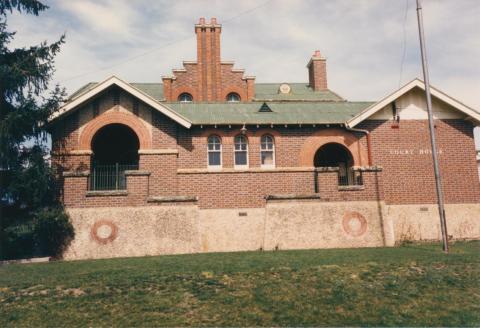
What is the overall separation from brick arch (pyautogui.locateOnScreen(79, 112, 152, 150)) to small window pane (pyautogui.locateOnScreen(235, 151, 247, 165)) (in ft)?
13.1

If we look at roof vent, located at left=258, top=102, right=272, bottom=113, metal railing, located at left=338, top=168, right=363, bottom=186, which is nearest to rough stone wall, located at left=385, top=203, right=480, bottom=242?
metal railing, located at left=338, top=168, right=363, bottom=186

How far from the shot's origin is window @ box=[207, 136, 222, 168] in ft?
58.4

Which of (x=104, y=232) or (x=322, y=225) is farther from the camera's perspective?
(x=322, y=225)

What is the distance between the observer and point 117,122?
16.7 metres

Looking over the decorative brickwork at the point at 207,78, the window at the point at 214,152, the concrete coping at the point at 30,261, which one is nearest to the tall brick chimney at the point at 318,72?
the decorative brickwork at the point at 207,78

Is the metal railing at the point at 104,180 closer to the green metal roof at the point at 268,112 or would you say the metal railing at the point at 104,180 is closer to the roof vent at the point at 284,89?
the green metal roof at the point at 268,112

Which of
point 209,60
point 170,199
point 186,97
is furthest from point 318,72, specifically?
point 170,199

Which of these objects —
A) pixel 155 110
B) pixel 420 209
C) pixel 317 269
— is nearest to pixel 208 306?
pixel 317 269

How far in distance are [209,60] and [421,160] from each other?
56.6 ft

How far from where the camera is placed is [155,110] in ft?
55.7

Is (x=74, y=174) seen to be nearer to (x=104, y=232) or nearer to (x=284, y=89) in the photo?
(x=104, y=232)

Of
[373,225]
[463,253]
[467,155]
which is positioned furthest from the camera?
[467,155]

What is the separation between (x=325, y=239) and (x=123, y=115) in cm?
993

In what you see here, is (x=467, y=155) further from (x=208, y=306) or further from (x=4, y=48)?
(x=4, y=48)
